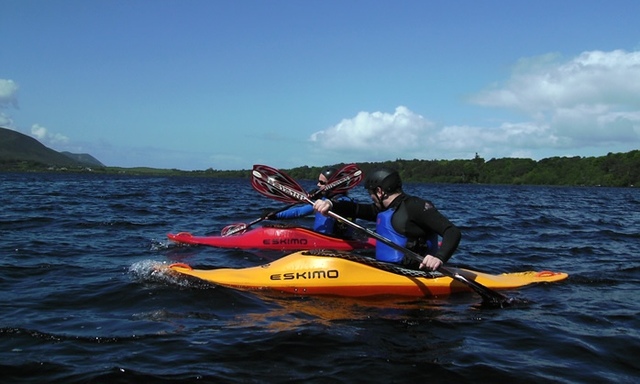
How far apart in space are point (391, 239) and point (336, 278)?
96cm

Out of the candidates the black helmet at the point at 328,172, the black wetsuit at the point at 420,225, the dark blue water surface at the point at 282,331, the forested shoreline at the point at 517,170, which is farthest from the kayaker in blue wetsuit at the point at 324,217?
the forested shoreline at the point at 517,170

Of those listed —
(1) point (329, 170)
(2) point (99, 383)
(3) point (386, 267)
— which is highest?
(1) point (329, 170)

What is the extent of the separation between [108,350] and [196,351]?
0.80m

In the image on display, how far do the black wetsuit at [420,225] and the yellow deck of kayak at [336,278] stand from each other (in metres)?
0.39

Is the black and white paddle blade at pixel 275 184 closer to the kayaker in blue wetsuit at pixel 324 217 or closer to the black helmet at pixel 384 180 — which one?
the kayaker in blue wetsuit at pixel 324 217

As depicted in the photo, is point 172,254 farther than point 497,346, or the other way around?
point 172,254

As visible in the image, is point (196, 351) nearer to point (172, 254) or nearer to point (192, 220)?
point (172, 254)

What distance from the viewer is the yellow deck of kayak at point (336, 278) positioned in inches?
302

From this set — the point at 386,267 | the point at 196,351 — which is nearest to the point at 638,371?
the point at 386,267

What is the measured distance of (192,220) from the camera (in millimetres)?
19891

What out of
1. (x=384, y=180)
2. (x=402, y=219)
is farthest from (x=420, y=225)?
→ (x=384, y=180)

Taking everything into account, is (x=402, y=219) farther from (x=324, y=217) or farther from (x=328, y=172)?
(x=324, y=217)

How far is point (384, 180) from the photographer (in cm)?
769

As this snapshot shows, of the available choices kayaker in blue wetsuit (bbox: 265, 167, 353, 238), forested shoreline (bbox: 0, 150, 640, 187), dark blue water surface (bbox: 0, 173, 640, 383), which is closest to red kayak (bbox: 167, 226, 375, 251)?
kayaker in blue wetsuit (bbox: 265, 167, 353, 238)
